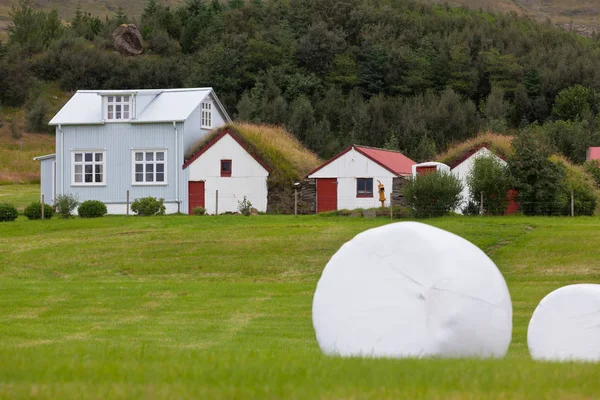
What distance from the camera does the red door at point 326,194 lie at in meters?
47.3

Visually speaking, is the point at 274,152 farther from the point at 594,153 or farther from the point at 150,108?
the point at 594,153

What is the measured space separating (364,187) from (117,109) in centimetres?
1415

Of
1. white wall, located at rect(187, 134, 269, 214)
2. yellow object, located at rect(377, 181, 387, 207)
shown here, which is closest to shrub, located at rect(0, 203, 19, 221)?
white wall, located at rect(187, 134, 269, 214)

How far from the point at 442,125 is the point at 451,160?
33.2m

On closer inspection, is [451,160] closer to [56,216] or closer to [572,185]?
[572,185]

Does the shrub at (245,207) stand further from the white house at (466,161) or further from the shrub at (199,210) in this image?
the white house at (466,161)

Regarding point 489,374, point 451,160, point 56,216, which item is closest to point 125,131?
point 56,216

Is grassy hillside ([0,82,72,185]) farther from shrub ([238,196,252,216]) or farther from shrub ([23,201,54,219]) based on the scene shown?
shrub ([238,196,252,216])

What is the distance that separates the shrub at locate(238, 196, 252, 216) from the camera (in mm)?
44906

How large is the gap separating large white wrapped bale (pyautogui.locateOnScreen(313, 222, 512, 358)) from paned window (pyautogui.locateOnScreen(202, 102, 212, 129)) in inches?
1705

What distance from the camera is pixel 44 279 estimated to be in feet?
90.4

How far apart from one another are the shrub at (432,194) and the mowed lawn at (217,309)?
194 centimetres

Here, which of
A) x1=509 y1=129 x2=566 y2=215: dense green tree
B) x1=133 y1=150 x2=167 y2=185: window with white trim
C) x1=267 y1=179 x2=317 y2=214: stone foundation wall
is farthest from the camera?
x1=133 y1=150 x2=167 y2=185: window with white trim

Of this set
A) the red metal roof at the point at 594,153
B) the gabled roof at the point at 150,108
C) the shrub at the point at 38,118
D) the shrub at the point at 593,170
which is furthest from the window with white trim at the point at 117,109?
the shrub at the point at 38,118
